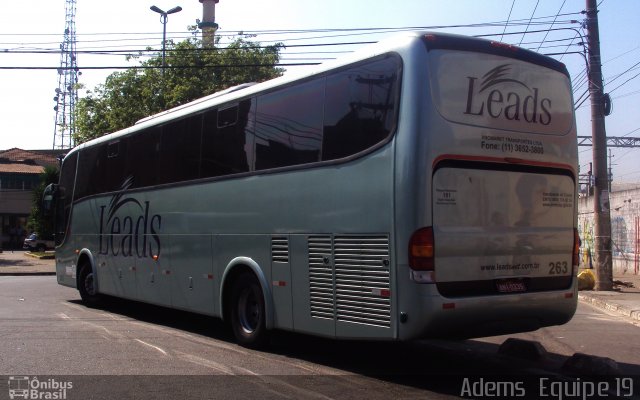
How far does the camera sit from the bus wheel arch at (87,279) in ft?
45.3

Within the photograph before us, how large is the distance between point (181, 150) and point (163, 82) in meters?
20.5

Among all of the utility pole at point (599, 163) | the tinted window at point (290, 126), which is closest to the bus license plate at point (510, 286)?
the tinted window at point (290, 126)

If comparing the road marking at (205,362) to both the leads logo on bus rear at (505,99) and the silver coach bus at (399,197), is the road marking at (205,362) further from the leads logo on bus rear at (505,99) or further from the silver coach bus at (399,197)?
the leads logo on bus rear at (505,99)

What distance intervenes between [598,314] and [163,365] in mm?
9455

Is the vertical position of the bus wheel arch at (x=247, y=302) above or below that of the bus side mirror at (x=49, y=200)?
below

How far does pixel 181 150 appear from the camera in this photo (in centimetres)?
1059

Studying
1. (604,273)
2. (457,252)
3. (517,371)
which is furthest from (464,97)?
(604,273)

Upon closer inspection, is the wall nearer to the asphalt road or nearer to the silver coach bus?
→ the asphalt road

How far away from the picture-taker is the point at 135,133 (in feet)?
39.8

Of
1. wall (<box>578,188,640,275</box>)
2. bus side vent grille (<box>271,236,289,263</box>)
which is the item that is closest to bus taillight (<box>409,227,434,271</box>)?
bus side vent grille (<box>271,236,289,263</box>)

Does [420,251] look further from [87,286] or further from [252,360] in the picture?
[87,286]

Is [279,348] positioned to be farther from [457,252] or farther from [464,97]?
[464,97]

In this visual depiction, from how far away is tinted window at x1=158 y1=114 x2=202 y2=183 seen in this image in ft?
33.5

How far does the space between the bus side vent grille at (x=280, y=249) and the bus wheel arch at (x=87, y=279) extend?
686cm
